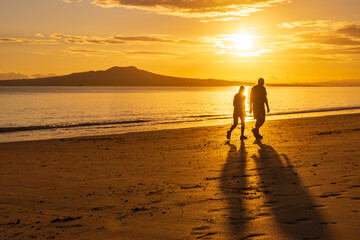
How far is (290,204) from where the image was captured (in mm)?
5691

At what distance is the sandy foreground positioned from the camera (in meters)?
4.83

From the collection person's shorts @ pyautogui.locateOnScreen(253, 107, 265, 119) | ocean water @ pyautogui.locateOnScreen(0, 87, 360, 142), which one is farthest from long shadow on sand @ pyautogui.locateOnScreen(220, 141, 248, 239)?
ocean water @ pyautogui.locateOnScreen(0, 87, 360, 142)

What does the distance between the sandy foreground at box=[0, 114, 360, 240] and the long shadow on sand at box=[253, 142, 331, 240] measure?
0.5 inches

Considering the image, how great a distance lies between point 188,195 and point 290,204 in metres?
1.77

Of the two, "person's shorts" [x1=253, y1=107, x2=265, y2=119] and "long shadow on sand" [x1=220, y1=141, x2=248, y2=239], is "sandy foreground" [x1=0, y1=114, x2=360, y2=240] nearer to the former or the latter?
"long shadow on sand" [x1=220, y1=141, x2=248, y2=239]

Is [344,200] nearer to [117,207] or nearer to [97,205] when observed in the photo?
[117,207]

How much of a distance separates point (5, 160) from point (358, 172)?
982cm

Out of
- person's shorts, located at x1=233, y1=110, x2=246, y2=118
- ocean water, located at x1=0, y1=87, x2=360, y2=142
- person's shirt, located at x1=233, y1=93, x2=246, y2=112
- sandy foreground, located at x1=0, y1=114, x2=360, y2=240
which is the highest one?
person's shirt, located at x1=233, y1=93, x2=246, y2=112

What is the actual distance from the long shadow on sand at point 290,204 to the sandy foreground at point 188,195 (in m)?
0.01

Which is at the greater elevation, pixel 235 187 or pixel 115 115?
pixel 235 187

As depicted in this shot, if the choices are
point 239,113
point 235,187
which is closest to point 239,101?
point 239,113

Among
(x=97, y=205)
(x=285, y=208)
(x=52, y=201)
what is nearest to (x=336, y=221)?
(x=285, y=208)

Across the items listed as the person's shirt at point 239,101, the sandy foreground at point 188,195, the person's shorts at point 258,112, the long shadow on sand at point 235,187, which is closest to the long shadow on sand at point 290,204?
the sandy foreground at point 188,195

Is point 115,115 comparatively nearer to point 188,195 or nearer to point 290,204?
point 188,195
